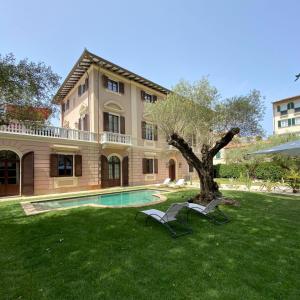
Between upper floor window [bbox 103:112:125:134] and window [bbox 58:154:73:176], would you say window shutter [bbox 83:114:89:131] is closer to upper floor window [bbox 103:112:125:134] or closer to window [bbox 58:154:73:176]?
upper floor window [bbox 103:112:125:134]

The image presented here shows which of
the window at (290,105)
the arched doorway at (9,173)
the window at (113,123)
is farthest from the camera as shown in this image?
the window at (290,105)

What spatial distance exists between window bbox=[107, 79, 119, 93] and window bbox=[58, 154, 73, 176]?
683 centimetres

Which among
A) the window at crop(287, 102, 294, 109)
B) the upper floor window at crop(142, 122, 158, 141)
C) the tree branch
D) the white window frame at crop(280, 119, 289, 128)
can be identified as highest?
the window at crop(287, 102, 294, 109)

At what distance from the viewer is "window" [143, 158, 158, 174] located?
21.9m

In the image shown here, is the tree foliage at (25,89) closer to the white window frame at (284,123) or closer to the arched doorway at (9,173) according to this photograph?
the arched doorway at (9,173)

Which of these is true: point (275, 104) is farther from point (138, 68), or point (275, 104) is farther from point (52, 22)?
point (52, 22)

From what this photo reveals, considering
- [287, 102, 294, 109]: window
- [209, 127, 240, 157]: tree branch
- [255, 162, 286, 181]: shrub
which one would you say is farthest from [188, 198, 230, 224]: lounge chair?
[287, 102, 294, 109]: window

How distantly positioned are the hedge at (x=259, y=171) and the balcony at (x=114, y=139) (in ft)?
50.4

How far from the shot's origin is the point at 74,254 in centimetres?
454

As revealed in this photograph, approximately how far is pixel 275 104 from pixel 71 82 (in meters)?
36.7

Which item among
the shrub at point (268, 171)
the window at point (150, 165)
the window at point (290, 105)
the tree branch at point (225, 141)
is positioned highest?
the window at point (290, 105)

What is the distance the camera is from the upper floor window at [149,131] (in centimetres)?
2194

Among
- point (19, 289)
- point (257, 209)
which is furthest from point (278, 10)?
point (19, 289)

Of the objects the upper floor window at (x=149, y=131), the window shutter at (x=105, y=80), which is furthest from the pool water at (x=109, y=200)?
the window shutter at (x=105, y=80)
